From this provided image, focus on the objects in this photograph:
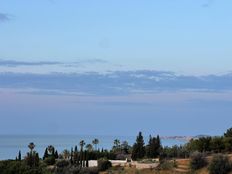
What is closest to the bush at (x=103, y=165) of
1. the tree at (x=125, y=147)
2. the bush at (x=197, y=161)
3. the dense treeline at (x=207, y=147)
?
the dense treeline at (x=207, y=147)

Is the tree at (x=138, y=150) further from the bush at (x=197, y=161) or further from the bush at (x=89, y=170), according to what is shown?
the bush at (x=197, y=161)

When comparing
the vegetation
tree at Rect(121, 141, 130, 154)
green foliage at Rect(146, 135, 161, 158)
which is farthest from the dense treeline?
tree at Rect(121, 141, 130, 154)

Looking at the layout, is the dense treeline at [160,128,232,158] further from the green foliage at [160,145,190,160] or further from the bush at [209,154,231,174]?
the bush at [209,154,231,174]

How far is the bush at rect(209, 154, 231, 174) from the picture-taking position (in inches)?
2382

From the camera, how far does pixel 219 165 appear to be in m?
60.8

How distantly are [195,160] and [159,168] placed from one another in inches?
197

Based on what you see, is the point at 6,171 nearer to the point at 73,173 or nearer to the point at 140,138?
the point at 73,173

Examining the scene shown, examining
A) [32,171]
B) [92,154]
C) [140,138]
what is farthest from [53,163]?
[32,171]

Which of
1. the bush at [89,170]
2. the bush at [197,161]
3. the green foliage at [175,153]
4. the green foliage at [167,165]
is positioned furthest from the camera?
the green foliage at [175,153]

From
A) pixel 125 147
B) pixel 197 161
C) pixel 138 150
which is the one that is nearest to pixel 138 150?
pixel 138 150

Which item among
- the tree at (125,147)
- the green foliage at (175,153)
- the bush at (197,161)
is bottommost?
the bush at (197,161)

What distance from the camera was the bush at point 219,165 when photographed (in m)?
60.5

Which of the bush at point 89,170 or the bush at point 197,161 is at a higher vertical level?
the bush at point 197,161

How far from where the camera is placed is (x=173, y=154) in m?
84.0
